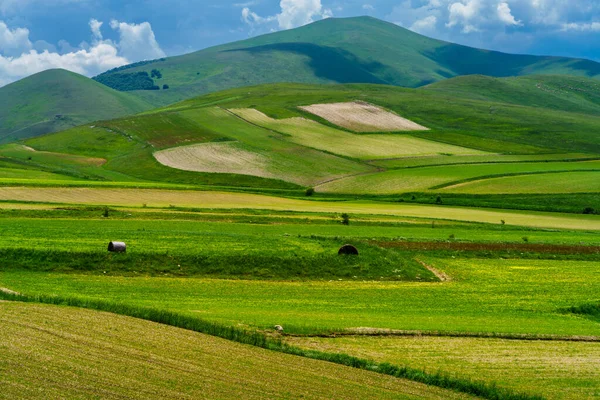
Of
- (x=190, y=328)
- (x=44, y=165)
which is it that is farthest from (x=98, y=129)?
(x=190, y=328)

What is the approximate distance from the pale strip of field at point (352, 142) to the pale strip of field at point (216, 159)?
16185 mm

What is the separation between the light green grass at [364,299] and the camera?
Answer: 104ft

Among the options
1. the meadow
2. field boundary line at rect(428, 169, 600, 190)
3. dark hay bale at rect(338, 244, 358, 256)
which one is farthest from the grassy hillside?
dark hay bale at rect(338, 244, 358, 256)

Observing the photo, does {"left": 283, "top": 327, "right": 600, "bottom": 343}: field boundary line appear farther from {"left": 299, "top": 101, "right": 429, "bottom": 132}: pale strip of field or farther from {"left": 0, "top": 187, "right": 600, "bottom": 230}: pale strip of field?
{"left": 299, "top": 101, "right": 429, "bottom": 132}: pale strip of field

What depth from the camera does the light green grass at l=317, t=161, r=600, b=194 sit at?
107 m

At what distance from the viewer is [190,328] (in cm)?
2648

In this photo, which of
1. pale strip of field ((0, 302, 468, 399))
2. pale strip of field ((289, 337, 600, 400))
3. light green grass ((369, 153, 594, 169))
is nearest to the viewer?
pale strip of field ((0, 302, 468, 399))

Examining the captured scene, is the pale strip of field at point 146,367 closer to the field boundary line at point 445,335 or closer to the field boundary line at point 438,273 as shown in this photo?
the field boundary line at point 445,335

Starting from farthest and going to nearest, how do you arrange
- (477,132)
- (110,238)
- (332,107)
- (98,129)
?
(332,107) → (477,132) → (98,129) → (110,238)

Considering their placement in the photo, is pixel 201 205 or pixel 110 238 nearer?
pixel 110 238

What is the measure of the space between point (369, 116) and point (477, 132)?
2605 centimetres

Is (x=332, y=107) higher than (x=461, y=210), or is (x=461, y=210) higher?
(x=332, y=107)

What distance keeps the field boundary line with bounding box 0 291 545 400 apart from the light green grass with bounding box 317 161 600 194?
3065 inches

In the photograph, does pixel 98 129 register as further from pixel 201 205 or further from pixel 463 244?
pixel 463 244
